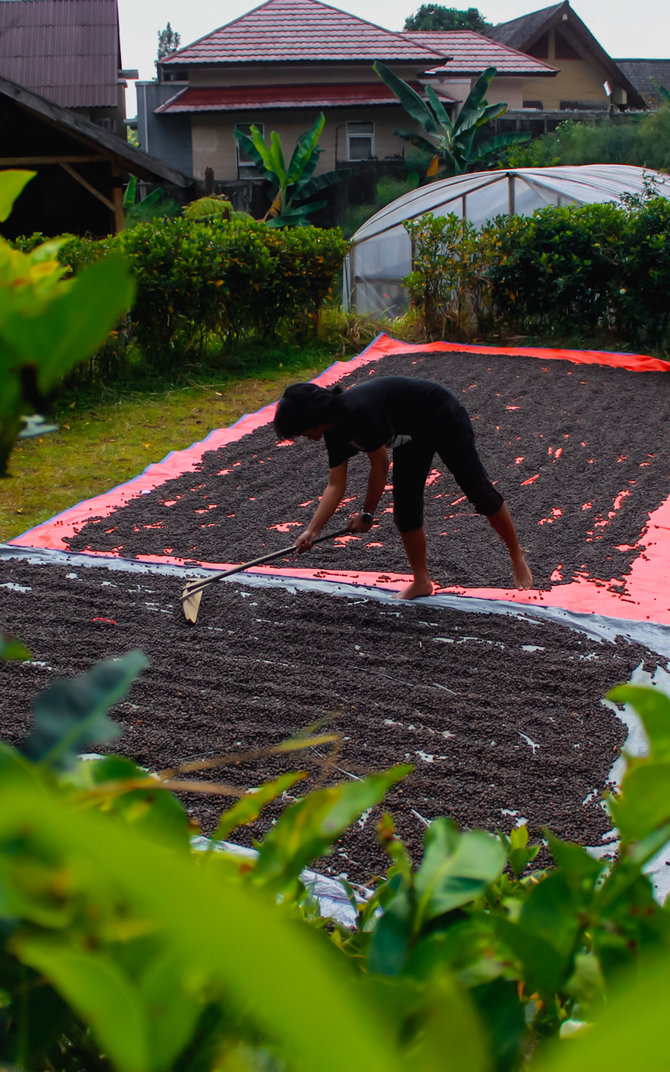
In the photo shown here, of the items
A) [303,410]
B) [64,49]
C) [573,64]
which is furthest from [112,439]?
[573,64]

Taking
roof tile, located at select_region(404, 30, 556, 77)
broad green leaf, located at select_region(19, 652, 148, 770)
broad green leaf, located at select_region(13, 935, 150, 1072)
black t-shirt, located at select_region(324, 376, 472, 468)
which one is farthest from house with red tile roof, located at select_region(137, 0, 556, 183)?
broad green leaf, located at select_region(13, 935, 150, 1072)

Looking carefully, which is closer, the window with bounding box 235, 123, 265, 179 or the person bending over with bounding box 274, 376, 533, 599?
the person bending over with bounding box 274, 376, 533, 599

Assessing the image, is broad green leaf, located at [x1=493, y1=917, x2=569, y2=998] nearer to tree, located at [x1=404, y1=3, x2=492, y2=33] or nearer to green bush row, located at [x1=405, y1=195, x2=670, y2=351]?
green bush row, located at [x1=405, y1=195, x2=670, y2=351]

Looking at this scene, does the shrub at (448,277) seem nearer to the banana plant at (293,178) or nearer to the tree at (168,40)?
the banana plant at (293,178)

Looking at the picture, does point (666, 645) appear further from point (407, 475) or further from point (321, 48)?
point (321, 48)

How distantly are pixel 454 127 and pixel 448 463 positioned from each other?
17.4m

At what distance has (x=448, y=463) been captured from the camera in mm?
4375

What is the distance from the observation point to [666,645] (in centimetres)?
399

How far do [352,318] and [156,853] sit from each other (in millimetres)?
10578

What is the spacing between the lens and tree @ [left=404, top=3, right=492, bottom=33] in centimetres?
4500

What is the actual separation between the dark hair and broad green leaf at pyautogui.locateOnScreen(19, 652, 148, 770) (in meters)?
3.27

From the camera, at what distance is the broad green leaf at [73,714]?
0.52 metres

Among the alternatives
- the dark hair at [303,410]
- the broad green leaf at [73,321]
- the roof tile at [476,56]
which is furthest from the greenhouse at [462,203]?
the roof tile at [476,56]

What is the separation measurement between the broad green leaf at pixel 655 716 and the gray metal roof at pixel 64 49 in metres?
17.9
